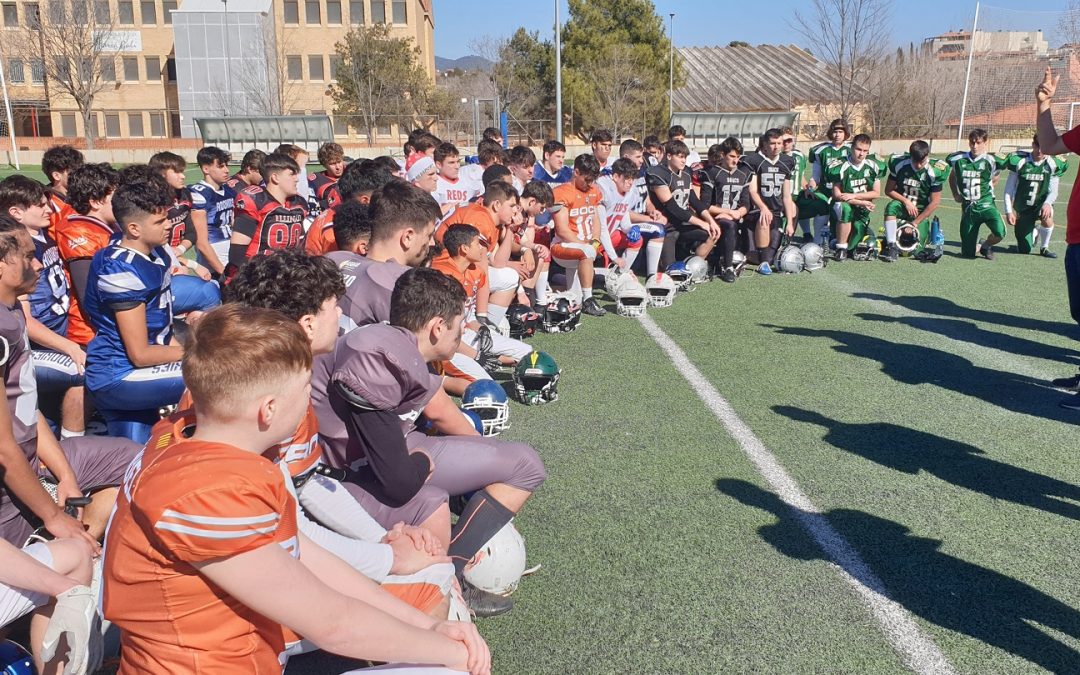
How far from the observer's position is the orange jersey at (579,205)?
9.57 metres

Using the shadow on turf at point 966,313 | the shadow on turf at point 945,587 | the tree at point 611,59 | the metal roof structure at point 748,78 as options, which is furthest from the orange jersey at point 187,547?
the metal roof structure at point 748,78

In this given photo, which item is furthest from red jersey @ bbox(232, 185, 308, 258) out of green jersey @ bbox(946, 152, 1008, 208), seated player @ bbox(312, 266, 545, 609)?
green jersey @ bbox(946, 152, 1008, 208)

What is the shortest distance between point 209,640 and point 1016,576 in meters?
3.43

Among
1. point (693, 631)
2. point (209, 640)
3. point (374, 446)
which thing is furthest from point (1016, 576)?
point (209, 640)

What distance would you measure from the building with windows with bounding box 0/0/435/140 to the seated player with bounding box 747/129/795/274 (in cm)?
3987

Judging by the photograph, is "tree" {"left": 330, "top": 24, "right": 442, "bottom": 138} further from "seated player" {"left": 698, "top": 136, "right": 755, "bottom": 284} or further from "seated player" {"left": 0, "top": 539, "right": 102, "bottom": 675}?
"seated player" {"left": 0, "top": 539, "right": 102, "bottom": 675}

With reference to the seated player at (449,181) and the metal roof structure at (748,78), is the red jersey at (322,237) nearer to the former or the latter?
the seated player at (449,181)

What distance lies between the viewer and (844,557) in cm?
393

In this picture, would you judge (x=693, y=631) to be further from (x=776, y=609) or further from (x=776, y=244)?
(x=776, y=244)

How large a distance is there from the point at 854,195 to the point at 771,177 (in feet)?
4.65

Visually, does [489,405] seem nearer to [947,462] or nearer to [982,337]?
[947,462]

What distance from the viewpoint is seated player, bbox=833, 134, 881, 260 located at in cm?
1214

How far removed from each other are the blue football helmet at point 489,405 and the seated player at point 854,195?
841cm

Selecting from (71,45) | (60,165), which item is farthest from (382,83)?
(60,165)
